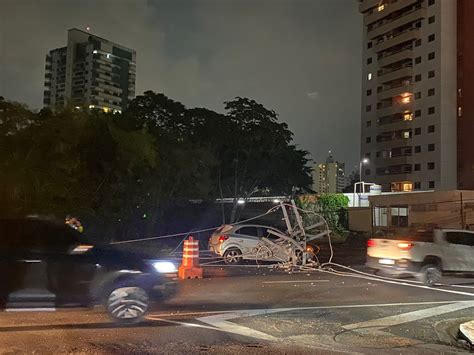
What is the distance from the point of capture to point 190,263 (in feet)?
50.0

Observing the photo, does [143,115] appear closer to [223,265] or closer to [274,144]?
[274,144]

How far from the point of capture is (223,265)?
19562 millimetres

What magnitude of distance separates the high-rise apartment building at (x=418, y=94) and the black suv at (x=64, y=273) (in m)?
59.3

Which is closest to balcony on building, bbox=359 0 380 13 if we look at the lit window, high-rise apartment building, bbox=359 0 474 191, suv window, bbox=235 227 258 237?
high-rise apartment building, bbox=359 0 474 191

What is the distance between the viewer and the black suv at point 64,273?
8422 mm

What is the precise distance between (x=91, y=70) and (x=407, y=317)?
7948 centimetres

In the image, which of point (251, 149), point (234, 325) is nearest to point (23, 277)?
point (234, 325)

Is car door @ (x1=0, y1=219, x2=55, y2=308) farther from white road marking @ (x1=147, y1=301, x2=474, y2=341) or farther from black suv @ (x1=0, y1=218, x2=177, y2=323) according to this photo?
white road marking @ (x1=147, y1=301, x2=474, y2=341)

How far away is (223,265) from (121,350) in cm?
1251

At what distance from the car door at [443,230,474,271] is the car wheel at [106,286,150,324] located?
9957 mm

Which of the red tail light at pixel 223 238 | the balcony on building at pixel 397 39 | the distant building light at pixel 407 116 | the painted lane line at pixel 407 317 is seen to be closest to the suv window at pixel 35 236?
the painted lane line at pixel 407 317

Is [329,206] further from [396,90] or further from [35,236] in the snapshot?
[396,90]

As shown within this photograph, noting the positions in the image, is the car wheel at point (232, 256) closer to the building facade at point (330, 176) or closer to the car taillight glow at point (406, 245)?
the car taillight glow at point (406, 245)

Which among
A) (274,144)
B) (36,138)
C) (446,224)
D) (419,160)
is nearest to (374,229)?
(446,224)
